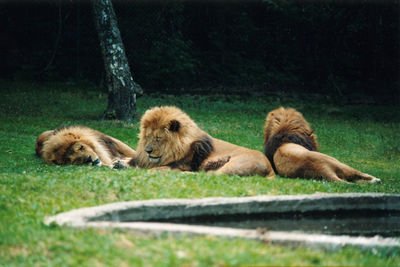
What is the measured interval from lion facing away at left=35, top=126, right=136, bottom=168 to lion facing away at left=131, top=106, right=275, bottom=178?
0.71 meters

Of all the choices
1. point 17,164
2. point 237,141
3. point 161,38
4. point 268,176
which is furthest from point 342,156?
point 161,38

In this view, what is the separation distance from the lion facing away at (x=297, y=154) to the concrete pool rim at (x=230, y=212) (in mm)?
1759

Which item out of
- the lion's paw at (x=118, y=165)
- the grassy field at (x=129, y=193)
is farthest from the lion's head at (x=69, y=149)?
the lion's paw at (x=118, y=165)

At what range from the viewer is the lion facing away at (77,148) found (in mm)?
9758

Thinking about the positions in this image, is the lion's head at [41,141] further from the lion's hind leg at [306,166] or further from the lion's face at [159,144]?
the lion's hind leg at [306,166]

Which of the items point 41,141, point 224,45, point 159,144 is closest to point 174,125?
point 159,144

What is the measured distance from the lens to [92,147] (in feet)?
32.8

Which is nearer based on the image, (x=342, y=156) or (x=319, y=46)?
(x=342, y=156)

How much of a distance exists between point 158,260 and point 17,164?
22.3 ft

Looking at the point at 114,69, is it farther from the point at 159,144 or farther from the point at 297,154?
the point at 297,154

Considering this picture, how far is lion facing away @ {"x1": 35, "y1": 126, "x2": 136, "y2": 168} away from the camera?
9.76 m

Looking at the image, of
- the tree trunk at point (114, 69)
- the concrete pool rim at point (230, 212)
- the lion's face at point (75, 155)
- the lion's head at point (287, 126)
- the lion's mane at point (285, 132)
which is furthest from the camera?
the tree trunk at point (114, 69)

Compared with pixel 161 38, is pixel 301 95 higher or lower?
lower

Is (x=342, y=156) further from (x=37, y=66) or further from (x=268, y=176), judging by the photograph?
(x=37, y=66)
